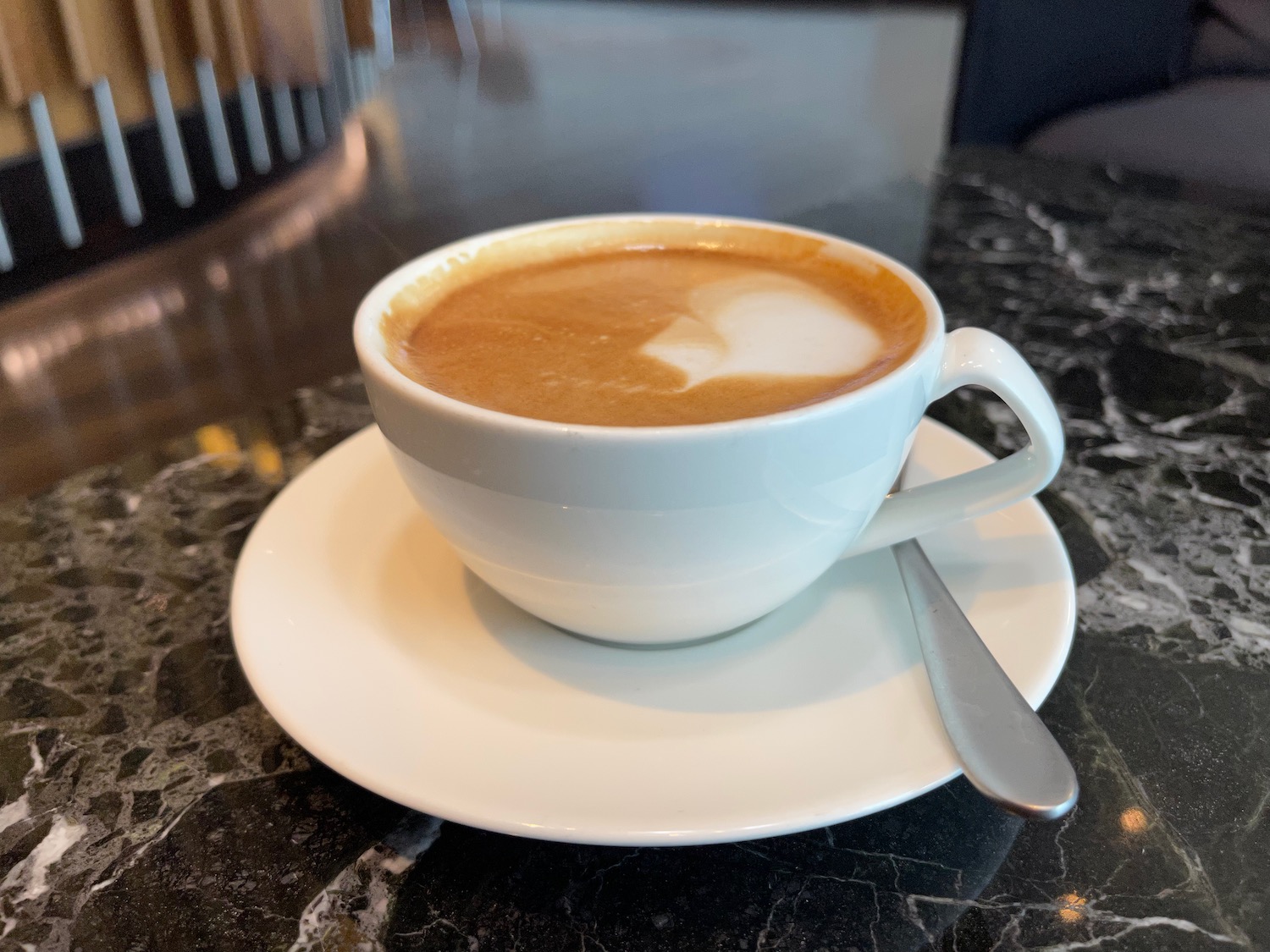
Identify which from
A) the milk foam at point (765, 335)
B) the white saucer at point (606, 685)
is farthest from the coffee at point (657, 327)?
the white saucer at point (606, 685)

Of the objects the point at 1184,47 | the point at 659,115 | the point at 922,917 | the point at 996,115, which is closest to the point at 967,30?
the point at 996,115

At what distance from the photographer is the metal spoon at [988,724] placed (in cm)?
41

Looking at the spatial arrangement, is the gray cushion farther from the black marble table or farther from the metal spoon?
the metal spoon

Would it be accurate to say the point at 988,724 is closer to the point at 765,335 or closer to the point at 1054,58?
the point at 765,335

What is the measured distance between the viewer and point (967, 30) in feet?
6.44

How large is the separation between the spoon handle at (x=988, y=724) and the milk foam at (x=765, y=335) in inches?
6.7

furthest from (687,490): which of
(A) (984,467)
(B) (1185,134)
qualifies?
(B) (1185,134)

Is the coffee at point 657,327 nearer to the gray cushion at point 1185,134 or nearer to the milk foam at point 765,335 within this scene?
the milk foam at point 765,335

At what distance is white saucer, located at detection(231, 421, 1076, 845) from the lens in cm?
43

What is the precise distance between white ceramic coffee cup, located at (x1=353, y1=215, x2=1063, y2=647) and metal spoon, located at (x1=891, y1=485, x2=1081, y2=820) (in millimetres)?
74

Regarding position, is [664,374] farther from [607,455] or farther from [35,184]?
[35,184]

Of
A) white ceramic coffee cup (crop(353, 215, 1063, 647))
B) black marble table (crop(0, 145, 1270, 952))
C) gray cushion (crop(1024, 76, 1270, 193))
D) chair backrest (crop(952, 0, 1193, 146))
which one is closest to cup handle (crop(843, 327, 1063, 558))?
white ceramic coffee cup (crop(353, 215, 1063, 647))

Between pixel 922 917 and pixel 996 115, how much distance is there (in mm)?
2046

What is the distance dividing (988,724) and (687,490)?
183mm
